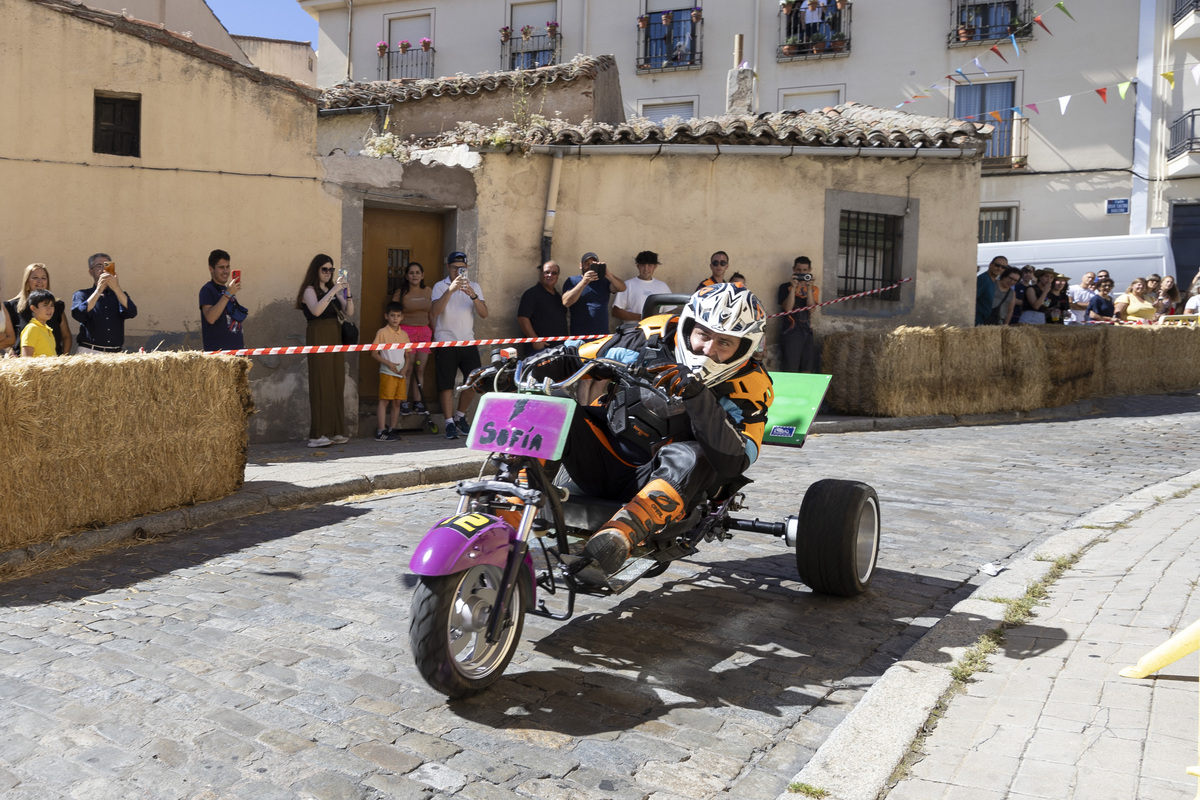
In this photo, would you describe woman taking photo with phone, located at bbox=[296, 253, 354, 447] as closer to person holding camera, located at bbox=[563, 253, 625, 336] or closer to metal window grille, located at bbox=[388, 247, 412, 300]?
metal window grille, located at bbox=[388, 247, 412, 300]

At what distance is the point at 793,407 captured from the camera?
551 cm

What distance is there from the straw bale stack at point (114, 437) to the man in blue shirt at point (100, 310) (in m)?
1.98

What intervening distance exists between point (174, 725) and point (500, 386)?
179 centimetres

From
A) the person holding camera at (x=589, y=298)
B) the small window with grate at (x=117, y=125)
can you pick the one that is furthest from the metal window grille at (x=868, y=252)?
the small window with grate at (x=117, y=125)

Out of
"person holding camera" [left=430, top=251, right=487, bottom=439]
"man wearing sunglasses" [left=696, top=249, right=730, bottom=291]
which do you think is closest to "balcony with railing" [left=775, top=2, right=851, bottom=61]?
"man wearing sunglasses" [left=696, top=249, right=730, bottom=291]

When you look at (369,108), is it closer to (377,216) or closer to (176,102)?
(377,216)

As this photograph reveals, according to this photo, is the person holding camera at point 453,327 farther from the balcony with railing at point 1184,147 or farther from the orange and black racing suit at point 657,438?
the balcony with railing at point 1184,147

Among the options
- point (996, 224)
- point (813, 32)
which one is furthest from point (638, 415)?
point (813, 32)

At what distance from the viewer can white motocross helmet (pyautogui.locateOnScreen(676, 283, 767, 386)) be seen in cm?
469

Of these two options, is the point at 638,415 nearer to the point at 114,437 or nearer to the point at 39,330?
the point at 114,437

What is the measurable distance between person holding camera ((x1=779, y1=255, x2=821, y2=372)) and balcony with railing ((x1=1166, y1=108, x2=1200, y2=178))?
16425 mm

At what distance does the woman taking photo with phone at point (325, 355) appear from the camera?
33.2ft

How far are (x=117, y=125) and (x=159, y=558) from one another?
5.83 meters

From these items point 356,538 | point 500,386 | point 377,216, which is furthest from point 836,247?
point 500,386
